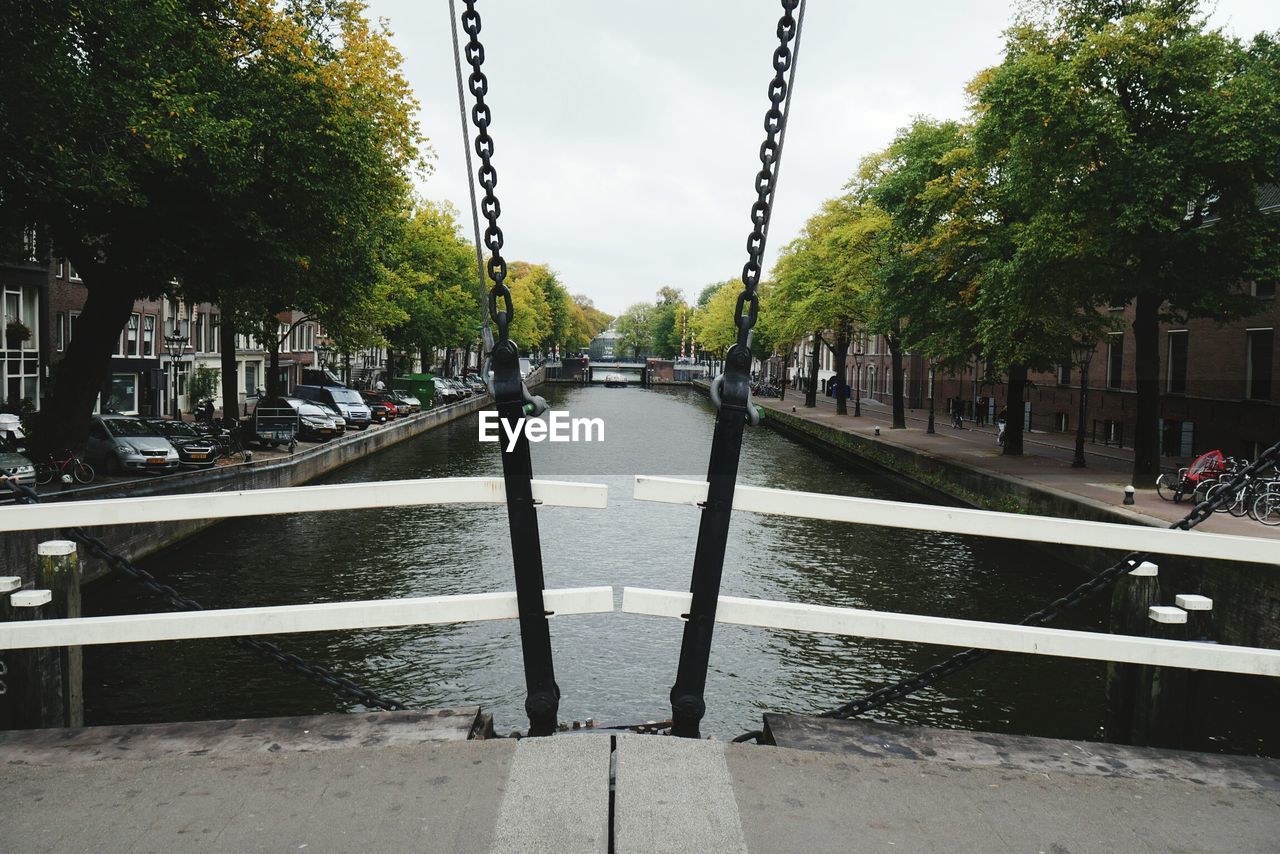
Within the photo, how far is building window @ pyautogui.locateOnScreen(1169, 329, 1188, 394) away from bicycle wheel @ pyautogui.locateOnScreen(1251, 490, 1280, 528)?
16193 millimetres

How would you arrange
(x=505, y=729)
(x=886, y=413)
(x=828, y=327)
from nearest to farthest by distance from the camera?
(x=505, y=729) < (x=828, y=327) < (x=886, y=413)

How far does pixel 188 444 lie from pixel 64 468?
371 centimetres

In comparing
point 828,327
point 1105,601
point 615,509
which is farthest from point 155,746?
point 828,327

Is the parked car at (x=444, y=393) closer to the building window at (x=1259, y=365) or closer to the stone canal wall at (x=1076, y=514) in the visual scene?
the stone canal wall at (x=1076, y=514)

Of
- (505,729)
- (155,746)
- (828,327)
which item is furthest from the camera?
(828,327)

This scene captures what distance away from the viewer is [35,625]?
3.74 metres

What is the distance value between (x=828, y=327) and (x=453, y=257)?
2300 centimetres

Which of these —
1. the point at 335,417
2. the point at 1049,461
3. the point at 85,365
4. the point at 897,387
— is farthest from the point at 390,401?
the point at 1049,461

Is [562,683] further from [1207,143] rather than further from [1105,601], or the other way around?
[1207,143]

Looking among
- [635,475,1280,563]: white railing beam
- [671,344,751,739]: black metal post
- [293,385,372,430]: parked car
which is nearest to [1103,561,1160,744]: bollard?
[635,475,1280,563]: white railing beam

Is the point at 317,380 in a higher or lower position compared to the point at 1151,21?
lower

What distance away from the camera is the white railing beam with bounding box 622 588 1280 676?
3.62 m

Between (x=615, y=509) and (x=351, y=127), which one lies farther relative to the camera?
(x=615, y=509)

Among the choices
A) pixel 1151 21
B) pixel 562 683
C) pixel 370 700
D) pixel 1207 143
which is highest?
pixel 1151 21
